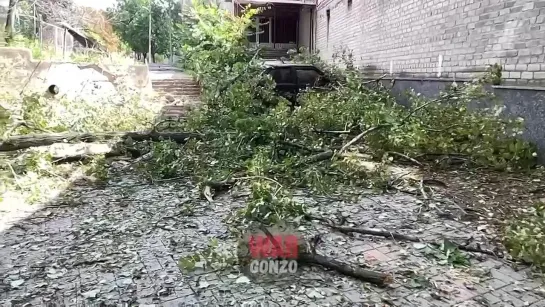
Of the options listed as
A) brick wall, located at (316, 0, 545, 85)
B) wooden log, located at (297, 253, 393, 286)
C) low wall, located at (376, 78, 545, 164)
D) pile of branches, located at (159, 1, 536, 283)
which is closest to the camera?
wooden log, located at (297, 253, 393, 286)

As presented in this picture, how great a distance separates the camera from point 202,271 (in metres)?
2.68

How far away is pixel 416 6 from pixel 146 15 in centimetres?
2750

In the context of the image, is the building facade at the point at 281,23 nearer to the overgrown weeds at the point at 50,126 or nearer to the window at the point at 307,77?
the window at the point at 307,77

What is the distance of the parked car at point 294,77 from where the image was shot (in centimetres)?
975

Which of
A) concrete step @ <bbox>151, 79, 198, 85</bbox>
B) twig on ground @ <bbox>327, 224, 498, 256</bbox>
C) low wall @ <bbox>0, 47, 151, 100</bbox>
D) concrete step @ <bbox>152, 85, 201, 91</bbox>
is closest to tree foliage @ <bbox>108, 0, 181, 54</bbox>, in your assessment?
concrete step @ <bbox>151, 79, 198, 85</bbox>

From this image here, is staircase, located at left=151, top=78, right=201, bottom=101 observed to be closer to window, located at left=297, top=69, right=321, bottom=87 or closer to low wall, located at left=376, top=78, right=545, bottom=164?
window, located at left=297, top=69, right=321, bottom=87

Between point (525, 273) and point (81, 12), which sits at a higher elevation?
point (81, 12)

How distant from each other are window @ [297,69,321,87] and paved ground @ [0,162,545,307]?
611cm

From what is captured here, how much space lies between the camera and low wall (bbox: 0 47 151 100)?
343 inches

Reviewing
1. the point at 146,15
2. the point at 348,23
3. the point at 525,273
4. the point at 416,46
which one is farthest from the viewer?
the point at 146,15

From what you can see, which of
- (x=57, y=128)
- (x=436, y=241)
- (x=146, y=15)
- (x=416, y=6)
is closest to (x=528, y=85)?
(x=436, y=241)

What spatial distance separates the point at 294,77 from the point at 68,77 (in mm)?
5433

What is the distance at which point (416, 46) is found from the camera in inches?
305

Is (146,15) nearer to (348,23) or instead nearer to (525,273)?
(348,23)
